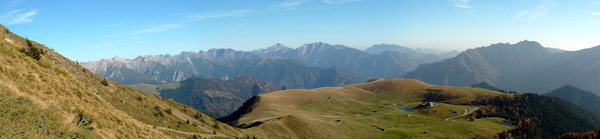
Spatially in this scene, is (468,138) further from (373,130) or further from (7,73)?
(7,73)

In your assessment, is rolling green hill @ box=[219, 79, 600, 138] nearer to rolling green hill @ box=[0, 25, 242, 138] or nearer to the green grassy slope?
the green grassy slope

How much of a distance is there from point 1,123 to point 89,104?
485 inches

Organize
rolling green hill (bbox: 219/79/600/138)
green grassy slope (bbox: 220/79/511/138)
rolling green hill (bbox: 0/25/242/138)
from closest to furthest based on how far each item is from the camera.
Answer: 1. rolling green hill (bbox: 0/25/242/138)
2. green grassy slope (bbox: 220/79/511/138)
3. rolling green hill (bbox: 219/79/600/138)

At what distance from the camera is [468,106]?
631ft

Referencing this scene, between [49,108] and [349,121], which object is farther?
[349,121]

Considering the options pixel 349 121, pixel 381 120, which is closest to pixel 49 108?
pixel 349 121

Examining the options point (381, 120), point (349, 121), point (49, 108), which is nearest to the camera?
point (49, 108)

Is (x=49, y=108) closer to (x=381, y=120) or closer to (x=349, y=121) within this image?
(x=349, y=121)

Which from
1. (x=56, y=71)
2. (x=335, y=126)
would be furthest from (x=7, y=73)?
(x=335, y=126)

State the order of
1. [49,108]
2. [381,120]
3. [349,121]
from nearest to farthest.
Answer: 1. [49,108]
2. [349,121]
3. [381,120]

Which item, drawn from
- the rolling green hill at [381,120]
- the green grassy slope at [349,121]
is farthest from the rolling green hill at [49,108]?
the green grassy slope at [349,121]

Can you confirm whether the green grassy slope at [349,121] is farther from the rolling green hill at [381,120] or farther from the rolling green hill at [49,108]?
the rolling green hill at [49,108]

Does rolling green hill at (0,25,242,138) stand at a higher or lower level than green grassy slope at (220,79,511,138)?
higher

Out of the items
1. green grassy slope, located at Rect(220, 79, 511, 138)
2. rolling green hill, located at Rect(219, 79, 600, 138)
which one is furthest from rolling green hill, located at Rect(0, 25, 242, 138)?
green grassy slope, located at Rect(220, 79, 511, 138)
